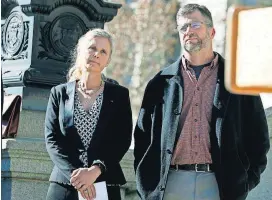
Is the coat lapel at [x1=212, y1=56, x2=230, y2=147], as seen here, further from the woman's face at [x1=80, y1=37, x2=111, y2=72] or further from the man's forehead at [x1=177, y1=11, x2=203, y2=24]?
the woman's face at [x1=80, y1=37, x2=111, y2=72]

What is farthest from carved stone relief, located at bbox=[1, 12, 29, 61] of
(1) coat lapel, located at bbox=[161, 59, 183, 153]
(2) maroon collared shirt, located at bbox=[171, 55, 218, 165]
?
(2) maroon collared shirt, located at bbox=[171, 55, 218, 165]

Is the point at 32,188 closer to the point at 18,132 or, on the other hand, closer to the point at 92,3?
the point at 18,132

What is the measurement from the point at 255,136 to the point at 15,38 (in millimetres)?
2424

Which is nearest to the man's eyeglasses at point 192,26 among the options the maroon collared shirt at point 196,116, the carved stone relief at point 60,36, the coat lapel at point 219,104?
the maroon collared shirt at point 196,116

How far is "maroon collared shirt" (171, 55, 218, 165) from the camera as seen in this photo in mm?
4426

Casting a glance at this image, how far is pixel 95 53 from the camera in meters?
4.96

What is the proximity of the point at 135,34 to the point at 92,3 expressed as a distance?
28.3 metres

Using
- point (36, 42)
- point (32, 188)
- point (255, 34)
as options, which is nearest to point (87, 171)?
point (32, 188)

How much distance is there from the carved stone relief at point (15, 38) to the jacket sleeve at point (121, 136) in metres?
1.51

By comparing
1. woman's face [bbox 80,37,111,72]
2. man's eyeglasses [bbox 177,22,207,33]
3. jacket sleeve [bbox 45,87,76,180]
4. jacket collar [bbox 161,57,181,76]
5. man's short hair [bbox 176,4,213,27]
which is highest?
man's short hair [bbox 176,4,213,27]

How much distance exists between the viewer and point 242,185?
4.53 m

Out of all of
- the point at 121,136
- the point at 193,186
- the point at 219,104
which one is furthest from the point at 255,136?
the point at 121,136

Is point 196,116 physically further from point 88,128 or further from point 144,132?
point 88,128

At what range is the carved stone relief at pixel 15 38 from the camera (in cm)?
629
